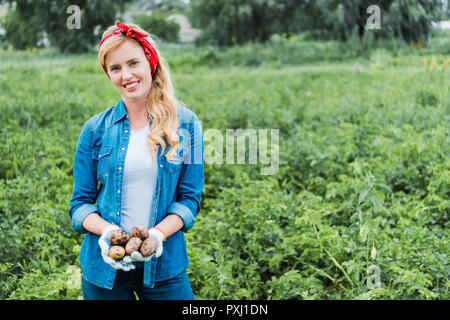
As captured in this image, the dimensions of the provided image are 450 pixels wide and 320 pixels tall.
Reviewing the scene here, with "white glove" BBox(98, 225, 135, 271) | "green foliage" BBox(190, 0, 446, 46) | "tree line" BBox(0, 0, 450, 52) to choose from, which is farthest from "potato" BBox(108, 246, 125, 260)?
"green foliage" BBox(190, 0, 446, 46)

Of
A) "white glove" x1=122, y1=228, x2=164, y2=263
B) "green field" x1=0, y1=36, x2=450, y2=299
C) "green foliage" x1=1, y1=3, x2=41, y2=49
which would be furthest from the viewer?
"green foliage" x1=1, y1=3, x2=41, y2=49

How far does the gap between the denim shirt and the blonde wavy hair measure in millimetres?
39

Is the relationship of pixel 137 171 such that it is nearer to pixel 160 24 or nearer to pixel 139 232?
pixel 139 232

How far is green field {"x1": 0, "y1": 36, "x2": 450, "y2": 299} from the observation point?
3.13 metres

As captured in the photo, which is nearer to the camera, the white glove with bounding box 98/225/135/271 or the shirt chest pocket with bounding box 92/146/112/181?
the white glove with bounding box 98/225/135/271

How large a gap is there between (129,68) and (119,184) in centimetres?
45

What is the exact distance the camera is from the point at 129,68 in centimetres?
186

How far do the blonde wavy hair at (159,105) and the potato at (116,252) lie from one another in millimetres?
397

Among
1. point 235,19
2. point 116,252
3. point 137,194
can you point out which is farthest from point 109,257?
point 235,19

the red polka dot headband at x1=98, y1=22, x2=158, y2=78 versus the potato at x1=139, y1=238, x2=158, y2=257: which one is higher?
the red polka dot headband at x1=98, y1=22, x2=158, y2=78

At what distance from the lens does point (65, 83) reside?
1005 centimetres

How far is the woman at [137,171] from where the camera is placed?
73.5 inches

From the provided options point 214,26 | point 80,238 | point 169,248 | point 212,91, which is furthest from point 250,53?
point 169,248

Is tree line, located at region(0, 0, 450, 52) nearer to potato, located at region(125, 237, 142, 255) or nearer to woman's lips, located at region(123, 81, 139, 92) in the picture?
woman's lips, located at region(123, 81, 139, 92)
